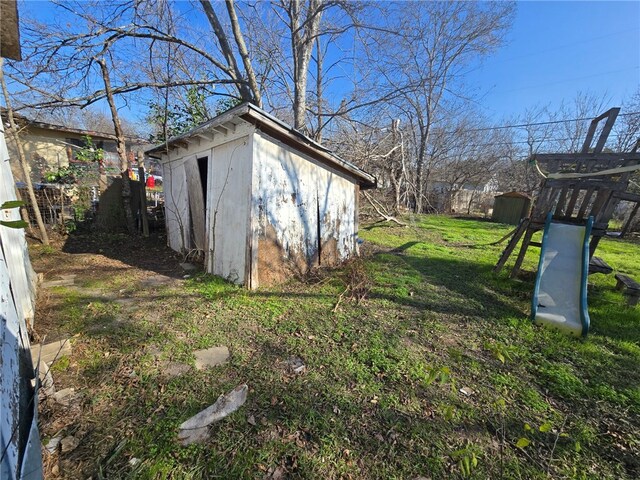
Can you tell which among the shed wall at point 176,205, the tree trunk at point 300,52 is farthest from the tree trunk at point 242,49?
the shed wall at point 176,205

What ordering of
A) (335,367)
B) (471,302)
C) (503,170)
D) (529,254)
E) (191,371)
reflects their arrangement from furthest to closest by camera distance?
(503,170), (529,254), (471,302), (335,367), (191,371)

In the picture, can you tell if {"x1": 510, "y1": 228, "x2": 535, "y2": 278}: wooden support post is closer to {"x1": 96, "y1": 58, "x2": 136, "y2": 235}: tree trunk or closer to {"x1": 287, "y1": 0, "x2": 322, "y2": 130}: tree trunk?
{"x1": 287, "y1": 0, "x2": 322, "y2": 130}: tree trunk

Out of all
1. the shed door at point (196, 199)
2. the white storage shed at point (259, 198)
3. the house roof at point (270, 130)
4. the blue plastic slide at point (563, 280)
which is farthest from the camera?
the shed door at point (196, 199)

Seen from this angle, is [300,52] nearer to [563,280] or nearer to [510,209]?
[563,280]

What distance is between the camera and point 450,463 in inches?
69.6

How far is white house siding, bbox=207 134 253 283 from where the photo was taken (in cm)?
435

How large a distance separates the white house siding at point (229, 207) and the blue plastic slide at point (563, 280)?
15.8 feet

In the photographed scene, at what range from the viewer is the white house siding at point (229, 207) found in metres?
4.35

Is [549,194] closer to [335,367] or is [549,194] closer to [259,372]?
[335,367]

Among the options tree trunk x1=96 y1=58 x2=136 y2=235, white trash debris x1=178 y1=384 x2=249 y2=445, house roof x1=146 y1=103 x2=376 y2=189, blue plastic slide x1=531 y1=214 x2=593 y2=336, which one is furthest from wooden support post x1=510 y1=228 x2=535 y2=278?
tree trunk x1=96 y1=58 x2=136 y2=235

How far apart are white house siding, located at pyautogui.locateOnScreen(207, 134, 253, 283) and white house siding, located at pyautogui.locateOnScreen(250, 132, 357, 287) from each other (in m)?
0.22

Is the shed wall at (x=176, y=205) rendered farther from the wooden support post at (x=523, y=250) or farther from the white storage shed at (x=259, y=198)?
the wooden support post at (x=523, y=250)

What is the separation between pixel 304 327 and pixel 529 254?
25.9 feet

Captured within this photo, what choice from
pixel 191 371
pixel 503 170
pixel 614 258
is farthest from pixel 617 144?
pixel 191 371
